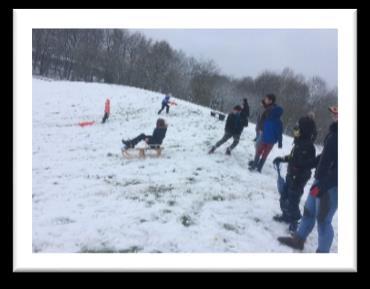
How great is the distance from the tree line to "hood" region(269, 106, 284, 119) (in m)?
0.62

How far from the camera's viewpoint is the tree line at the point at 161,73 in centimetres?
729

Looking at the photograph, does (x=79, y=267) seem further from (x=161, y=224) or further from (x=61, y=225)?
(x=161, y=224)

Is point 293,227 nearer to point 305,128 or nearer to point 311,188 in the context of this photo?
point 311,188

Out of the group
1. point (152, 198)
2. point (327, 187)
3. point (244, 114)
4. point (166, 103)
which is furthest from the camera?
point (166, 103)

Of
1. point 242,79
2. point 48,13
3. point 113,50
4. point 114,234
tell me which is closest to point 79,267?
point 114,234

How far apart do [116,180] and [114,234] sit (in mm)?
2429

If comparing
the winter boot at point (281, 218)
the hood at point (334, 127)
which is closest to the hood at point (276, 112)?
the winter boot at point (281, 218)

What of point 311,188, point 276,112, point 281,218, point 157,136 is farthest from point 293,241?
point 157,136

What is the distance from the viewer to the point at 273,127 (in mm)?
7562

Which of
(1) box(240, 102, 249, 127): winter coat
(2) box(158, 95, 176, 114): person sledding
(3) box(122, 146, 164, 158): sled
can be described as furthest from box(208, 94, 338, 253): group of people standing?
(2) box(158, 95, 176, 114): person sledding

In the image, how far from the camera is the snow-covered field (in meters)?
5.02

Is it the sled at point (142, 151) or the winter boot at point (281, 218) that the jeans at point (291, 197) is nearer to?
the winter boot at point (281, 218)

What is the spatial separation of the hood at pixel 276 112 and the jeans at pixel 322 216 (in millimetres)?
3076

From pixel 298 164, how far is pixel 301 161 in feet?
0.20
